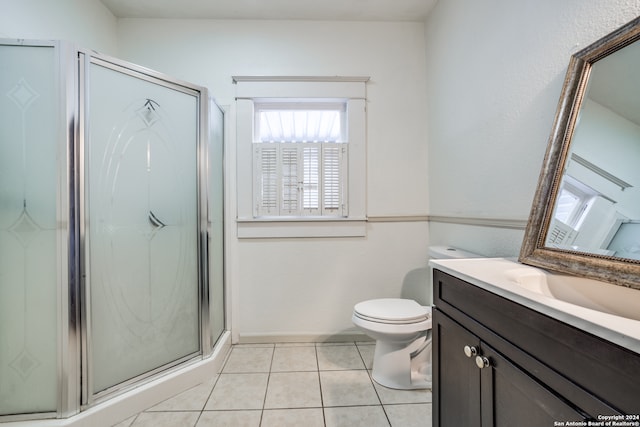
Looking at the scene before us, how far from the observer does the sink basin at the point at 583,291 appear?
2.16ft

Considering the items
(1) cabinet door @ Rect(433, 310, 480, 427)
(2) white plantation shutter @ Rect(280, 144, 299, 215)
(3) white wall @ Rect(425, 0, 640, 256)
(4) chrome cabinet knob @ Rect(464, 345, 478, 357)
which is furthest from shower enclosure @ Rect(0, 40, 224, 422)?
(3) white wall @ Rect(425, 0, 640, 256)

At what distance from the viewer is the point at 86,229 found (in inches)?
49.8

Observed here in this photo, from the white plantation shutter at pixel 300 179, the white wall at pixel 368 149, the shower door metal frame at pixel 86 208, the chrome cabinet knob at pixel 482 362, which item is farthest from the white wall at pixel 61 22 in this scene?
the chrome cabinet knob at pixel 482 362

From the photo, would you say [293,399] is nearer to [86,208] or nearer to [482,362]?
[482,362]

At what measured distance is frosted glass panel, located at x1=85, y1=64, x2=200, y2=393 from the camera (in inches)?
51.7

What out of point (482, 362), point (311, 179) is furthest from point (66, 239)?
point (482, 362)

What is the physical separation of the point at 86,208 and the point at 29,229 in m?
0.22

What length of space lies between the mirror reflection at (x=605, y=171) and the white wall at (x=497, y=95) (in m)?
0.14

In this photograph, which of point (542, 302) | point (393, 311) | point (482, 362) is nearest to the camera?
point (542, 302)

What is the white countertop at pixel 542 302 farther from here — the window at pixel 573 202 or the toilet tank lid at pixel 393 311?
the toilet tank lid at pixel 393 311

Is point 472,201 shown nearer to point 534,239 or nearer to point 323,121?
point 534,239

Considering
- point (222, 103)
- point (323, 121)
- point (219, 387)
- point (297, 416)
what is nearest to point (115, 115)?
point (222, 103)

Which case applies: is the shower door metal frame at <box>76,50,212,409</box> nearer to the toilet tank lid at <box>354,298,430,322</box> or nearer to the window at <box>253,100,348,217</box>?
the window at <box>253,100,348,217</box>

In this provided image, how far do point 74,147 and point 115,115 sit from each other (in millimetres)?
254
